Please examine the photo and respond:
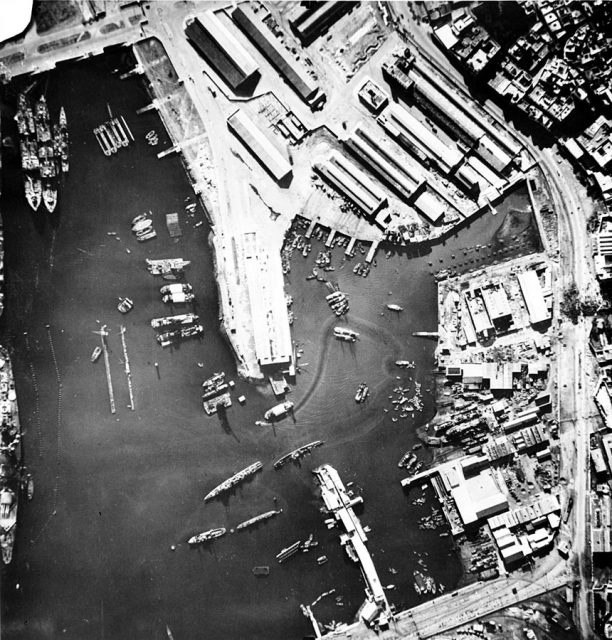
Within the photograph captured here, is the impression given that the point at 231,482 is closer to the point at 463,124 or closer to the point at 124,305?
the point at 124,305

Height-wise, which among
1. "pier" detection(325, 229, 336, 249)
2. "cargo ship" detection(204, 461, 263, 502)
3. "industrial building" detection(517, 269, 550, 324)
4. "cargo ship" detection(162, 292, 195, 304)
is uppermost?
"pier" detection(325, 229, 336, 249)

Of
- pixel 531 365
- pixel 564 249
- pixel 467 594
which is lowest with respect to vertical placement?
pixel 467 594

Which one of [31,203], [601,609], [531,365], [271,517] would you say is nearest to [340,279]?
[531,365]

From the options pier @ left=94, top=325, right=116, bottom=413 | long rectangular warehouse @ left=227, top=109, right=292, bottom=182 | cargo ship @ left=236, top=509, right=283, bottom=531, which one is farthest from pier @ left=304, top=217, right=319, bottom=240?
cargo ship @ left=236, top=509, right=283, bottom=531

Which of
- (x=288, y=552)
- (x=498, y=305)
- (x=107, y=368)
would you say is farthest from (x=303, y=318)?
(x=288, y=552)

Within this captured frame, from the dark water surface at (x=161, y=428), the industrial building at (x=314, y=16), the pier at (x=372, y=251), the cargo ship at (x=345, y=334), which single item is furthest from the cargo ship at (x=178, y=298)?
the industrial building at (x=314, y=16)

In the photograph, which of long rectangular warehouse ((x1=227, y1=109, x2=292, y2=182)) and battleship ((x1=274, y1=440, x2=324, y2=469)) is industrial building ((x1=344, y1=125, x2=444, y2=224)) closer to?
long rectangular warehouse ((x1=227, y1=109, x2=292, y2=182))

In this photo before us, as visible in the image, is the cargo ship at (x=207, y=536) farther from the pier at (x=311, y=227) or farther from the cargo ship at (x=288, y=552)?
the pier at (x=311, y=227)

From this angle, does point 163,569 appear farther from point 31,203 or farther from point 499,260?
point 499,260
